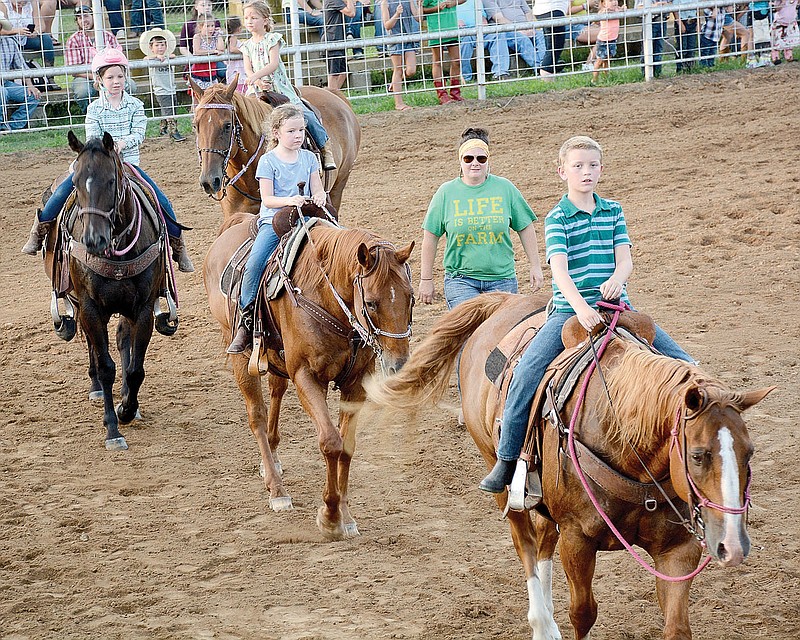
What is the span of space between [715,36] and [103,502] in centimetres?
1346

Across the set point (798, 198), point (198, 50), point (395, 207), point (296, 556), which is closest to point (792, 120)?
point (798, 198)

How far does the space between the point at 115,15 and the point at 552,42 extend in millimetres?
6746

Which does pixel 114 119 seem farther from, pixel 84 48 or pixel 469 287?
pixel 84 48

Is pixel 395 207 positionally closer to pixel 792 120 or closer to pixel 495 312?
pixel 792 120

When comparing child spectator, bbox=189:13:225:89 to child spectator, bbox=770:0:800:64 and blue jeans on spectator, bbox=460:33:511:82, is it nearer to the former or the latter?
blue jeans on spectator, bbox=460:33:511:82

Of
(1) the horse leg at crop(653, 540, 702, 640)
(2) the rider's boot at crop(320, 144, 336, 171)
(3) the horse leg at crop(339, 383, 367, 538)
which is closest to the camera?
(1) the horse leg at crop(653, 540, 702, 640)

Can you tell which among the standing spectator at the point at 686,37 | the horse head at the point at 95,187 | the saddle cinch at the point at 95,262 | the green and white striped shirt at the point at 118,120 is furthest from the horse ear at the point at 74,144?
the standing spectator at the point at 686,37

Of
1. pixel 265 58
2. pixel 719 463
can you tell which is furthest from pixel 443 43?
pixel 719 463

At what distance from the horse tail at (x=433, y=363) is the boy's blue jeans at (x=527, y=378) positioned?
0.87m

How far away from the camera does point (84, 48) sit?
15.0 m

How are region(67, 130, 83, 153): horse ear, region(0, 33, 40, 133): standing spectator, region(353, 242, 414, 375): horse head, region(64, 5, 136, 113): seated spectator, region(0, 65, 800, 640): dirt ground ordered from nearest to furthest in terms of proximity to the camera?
region(0, 65, 800, 640): dirt ground < region(353, 242, 414, 375): horse head < region(67, 130, 83, 153): horse ear < region(0, 33, 40, 133): standing spectator < region(64, 5, 136, 113): seated spectator

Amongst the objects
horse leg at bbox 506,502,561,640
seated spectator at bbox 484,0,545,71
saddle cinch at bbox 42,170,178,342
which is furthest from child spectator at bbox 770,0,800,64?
horse leg at bbox 506,502,561,640

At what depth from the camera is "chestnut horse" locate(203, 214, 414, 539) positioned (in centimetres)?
553

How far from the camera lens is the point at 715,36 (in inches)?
655
